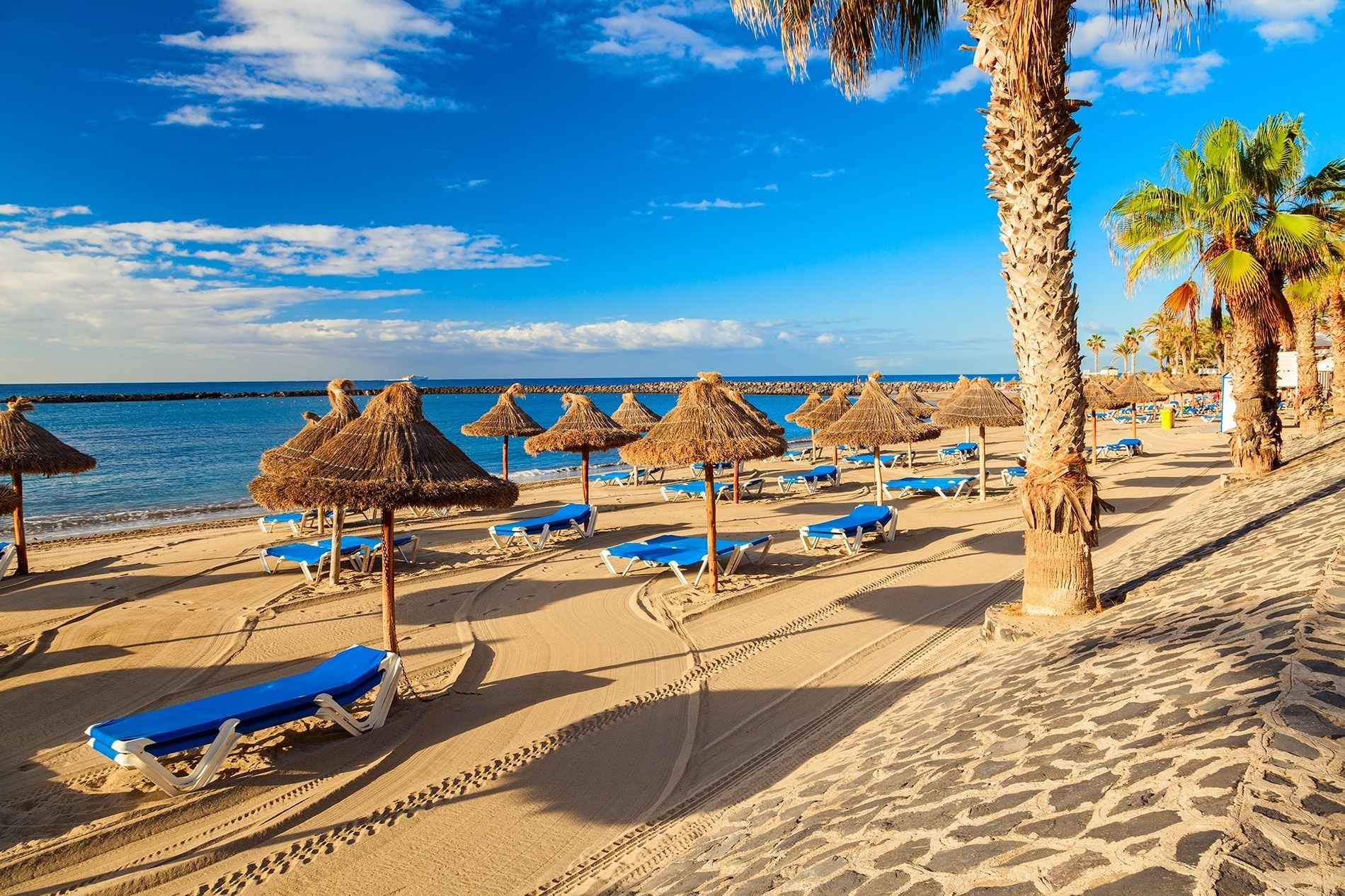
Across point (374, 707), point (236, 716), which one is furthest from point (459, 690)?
point (236, 716)

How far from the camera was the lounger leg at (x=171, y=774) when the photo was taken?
4258 mm

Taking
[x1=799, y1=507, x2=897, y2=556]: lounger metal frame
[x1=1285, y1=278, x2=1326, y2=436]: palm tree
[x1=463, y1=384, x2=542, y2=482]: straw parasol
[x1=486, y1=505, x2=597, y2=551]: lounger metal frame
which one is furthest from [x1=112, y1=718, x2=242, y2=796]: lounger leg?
[x1=1285, y1=278, x2=1326, y2=436]: palm tree

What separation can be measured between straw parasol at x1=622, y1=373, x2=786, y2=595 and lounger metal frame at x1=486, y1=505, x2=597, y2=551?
2884mm

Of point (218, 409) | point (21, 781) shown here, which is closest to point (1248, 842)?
point (21, 781)

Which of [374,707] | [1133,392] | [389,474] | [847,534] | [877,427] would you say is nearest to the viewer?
[374,707]

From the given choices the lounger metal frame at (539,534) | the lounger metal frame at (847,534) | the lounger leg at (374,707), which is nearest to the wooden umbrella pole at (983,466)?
the lounger metal frame at (847,534)

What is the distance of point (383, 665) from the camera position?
18.6 feet

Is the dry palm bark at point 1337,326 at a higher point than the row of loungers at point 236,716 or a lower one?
higher

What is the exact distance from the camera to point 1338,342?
16.6m

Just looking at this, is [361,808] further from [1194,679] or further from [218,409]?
[218,409]

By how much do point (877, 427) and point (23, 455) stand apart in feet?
46.3

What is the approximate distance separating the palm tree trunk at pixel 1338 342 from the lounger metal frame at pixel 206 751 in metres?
20.9

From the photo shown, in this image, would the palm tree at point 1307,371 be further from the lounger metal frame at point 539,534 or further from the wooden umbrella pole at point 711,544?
the lounger metal frame at point 539,534

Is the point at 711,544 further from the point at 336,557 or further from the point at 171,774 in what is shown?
the point at 171,774
